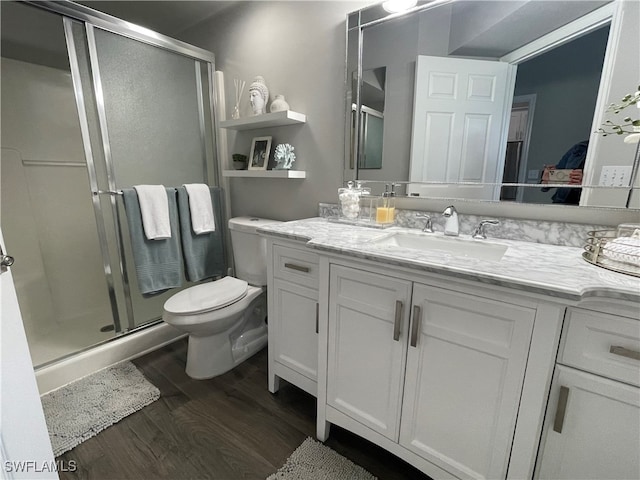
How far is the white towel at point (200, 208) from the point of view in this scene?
6.51 feet

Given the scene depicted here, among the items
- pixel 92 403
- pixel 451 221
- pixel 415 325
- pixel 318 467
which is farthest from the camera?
pixel 92 403

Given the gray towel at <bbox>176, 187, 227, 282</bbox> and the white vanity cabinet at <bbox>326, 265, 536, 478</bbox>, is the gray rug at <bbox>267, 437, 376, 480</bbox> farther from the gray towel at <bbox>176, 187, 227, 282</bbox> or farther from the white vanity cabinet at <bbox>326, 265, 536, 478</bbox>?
the gray towel at <bbox>176, 187, 227, 282</bbox>

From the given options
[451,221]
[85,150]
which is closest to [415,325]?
[451,221]

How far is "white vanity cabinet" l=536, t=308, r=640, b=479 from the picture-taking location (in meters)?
0.70

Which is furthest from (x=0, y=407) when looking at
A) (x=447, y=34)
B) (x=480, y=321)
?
(x=447, y=34)

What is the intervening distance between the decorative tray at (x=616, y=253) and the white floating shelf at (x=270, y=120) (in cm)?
147

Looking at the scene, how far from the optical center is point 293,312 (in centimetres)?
137

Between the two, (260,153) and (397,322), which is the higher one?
(260,153)

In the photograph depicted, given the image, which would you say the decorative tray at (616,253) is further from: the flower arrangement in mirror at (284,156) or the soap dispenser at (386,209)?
the flower arrangement in mirror at (284,156)

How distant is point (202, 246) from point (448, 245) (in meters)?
1.60

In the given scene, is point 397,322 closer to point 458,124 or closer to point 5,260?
point 458,124

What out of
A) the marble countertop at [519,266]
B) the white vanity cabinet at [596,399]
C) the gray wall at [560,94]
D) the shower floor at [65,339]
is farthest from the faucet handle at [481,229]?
the shower floor at [65,339]

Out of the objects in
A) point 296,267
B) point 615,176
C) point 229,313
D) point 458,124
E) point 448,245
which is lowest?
point 229,313

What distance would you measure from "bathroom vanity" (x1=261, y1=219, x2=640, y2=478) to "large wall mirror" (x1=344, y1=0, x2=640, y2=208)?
317 mm
